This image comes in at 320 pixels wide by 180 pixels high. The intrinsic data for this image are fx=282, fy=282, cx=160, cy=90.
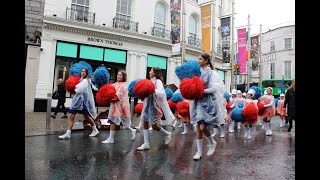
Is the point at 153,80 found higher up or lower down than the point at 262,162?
higher up

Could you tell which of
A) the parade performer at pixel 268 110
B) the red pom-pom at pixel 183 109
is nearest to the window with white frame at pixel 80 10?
the red pom-pom at pixel 183 109

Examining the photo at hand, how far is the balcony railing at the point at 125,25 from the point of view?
66.5ft

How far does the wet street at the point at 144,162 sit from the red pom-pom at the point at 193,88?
1.25 metres

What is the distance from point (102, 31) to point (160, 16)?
581 centimetres

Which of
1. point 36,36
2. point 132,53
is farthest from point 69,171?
point 132,53

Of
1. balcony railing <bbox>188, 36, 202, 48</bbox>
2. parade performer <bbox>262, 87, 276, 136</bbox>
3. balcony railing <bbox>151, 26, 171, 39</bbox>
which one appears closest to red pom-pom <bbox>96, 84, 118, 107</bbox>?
parade performer <bbox>262, 87, 276, 136</bbox>

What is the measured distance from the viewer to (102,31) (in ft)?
63.2

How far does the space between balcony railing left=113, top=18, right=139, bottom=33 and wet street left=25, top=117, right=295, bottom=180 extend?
14.3 meters

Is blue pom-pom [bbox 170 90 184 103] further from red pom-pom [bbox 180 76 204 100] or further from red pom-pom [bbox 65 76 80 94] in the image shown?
red pom-pom [bbox 180 76 204 100]

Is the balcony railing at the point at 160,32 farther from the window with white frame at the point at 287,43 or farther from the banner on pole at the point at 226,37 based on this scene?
the window with white frame at the point at 287,43
